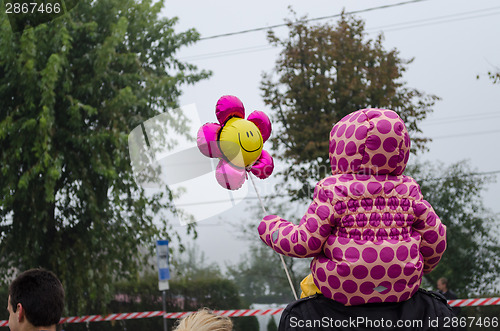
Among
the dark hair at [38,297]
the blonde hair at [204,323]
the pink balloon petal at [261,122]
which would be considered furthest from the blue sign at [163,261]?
the blonde hair at [204,323]

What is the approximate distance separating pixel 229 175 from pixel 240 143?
0.62ft

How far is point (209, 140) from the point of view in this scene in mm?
3314

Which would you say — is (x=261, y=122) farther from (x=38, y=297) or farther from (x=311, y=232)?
(x=38, y=297)

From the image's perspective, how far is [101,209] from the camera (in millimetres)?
11258

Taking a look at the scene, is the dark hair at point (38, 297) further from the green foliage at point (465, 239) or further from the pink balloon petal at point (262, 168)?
the green foliage at point (465, 239)

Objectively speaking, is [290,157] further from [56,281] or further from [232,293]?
[56,281]

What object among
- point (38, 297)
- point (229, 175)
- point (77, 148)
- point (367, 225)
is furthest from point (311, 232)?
point (77, 148)

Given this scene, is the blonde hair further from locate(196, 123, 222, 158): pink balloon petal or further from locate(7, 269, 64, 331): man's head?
locate(196, 123, 222, 158): pink balloon petal

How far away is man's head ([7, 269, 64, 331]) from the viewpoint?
2770mm

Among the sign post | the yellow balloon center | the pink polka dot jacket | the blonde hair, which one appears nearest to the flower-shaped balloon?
the yellow balloon center

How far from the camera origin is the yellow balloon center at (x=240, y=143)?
10.8 ft

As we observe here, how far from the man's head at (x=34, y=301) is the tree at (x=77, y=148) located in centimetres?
724

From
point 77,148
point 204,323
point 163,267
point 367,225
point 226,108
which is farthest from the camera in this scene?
point 77,148

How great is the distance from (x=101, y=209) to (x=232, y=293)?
316cm
